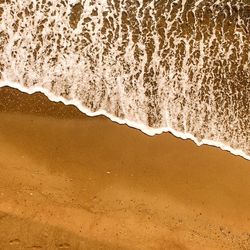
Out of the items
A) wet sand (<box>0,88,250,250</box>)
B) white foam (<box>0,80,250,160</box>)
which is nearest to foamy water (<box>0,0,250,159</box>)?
white foam (<box>0,80,250,160</box>)

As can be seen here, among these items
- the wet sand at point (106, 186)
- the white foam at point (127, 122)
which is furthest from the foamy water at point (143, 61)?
the wet sand at point (106, 186)

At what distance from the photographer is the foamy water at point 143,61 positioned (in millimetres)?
5820

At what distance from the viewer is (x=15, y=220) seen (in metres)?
5.09

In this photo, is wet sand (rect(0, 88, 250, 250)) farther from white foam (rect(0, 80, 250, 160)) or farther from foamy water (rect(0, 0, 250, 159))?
foamy water (rect(0, 0, 250, 159))

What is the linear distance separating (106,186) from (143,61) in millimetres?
1847

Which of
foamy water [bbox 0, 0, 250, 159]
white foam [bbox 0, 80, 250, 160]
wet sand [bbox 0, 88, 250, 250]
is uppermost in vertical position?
foamy water [bbox 0, 0, 250, 159]

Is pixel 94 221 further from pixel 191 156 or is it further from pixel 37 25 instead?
pixel 37 25

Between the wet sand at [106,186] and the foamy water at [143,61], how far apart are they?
0.84ft

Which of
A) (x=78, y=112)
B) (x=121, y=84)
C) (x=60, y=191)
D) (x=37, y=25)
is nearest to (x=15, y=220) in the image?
(x=60, y=191)

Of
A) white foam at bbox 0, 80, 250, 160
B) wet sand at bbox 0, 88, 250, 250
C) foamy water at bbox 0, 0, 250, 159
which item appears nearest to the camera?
wet sand at bbox 0, 88, 250, 250

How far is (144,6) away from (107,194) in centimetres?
→ 273

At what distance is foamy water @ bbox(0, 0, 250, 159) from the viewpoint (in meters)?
5.82

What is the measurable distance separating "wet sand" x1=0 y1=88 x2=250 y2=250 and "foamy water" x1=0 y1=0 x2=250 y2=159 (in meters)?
0.26

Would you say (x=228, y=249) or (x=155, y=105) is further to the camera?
(x=155, y=105)
